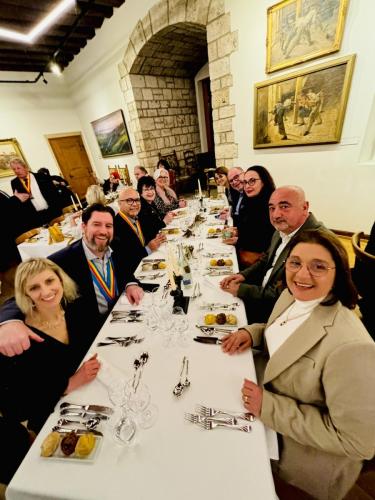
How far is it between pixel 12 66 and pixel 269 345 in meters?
10.4

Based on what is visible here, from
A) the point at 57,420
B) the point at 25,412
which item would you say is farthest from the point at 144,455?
the point at 25,412

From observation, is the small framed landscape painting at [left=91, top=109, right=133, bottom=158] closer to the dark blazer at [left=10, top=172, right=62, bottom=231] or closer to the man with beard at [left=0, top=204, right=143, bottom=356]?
the dark blazer at [left=10, top=172, right=62, bottom=231]

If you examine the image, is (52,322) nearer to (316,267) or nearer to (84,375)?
(84,375)

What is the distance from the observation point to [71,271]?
5.33 ft

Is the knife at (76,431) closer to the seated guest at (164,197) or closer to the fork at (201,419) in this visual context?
the fork at (201,419)

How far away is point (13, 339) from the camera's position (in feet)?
3.15

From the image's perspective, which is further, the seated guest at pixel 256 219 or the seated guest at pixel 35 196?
the seated guest at pixel 35 196

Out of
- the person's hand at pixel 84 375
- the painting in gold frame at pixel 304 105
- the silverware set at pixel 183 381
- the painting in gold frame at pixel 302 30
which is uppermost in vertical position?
the painting in gold frame at pixel 302 30

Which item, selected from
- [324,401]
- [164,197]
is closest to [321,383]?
[324,401]

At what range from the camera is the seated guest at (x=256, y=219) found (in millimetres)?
2451

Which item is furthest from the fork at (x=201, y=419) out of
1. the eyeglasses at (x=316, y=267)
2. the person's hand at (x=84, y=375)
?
the eyeglasses at (x=316, y=267)

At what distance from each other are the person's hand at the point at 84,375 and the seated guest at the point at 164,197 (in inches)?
115

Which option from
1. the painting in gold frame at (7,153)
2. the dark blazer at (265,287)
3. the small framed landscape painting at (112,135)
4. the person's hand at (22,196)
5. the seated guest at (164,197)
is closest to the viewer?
the dark blazer at (265,287)

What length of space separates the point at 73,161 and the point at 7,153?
2.26m
